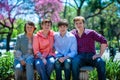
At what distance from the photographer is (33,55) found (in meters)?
6.89

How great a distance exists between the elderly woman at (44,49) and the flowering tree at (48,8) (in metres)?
15.9

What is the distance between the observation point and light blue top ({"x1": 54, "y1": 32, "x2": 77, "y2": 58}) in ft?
22.3

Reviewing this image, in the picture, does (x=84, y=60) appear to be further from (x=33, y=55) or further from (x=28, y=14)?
(x=28, y=14)

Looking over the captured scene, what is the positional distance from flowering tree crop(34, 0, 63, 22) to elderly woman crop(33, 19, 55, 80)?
15.9m

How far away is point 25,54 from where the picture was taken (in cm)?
695

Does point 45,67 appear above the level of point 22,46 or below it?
below

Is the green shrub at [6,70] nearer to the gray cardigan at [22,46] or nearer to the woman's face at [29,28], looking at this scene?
the gray cardigan at [22,46]

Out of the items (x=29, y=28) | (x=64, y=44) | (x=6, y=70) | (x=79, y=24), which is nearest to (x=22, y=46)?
(x=29, y=28)

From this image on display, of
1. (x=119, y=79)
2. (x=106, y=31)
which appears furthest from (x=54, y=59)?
(x=106, y=31)

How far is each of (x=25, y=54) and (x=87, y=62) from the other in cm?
123

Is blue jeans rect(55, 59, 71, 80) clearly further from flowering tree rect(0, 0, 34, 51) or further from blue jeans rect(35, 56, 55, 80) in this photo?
flowering tree rect(0, 0, 34, 51)

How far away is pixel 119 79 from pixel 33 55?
2401mm

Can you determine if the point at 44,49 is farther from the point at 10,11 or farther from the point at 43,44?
the point at 10,11

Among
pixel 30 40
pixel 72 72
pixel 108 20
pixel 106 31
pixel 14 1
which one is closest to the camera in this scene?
pixel 72 72
